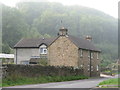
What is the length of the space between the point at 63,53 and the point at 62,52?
0.26 meters

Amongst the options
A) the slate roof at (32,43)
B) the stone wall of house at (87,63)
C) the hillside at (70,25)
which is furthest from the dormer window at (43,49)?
the hillside at (70,25)

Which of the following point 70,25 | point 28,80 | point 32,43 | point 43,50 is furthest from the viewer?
point 70,25

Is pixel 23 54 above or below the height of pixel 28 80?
above

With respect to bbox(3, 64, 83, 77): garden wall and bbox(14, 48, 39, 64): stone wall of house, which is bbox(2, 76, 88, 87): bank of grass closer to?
bbox(3, 64, 83, 77): garden wall

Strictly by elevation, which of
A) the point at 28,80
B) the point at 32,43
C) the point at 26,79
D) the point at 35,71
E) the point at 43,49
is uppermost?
the point at 32,43

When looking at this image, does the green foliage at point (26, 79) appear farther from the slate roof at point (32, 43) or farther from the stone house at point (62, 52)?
the slate roof at point (32, 43)

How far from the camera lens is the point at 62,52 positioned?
50.4 meters

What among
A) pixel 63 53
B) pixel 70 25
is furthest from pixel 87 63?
pixel 70 25

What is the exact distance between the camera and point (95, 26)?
11769cm

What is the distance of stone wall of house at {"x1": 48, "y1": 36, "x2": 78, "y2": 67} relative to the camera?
162 feet

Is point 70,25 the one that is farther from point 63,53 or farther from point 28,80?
point 28,80

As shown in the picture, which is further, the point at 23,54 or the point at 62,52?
the point at 23,54

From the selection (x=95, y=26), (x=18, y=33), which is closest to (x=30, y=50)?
(x=18, y=33)

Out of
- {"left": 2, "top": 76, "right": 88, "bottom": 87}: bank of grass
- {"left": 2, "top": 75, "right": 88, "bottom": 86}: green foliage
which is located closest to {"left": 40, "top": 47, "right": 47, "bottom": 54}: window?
{"left": 2, "top": 76, "right": 88, "bottom": 87}: bank of grass
